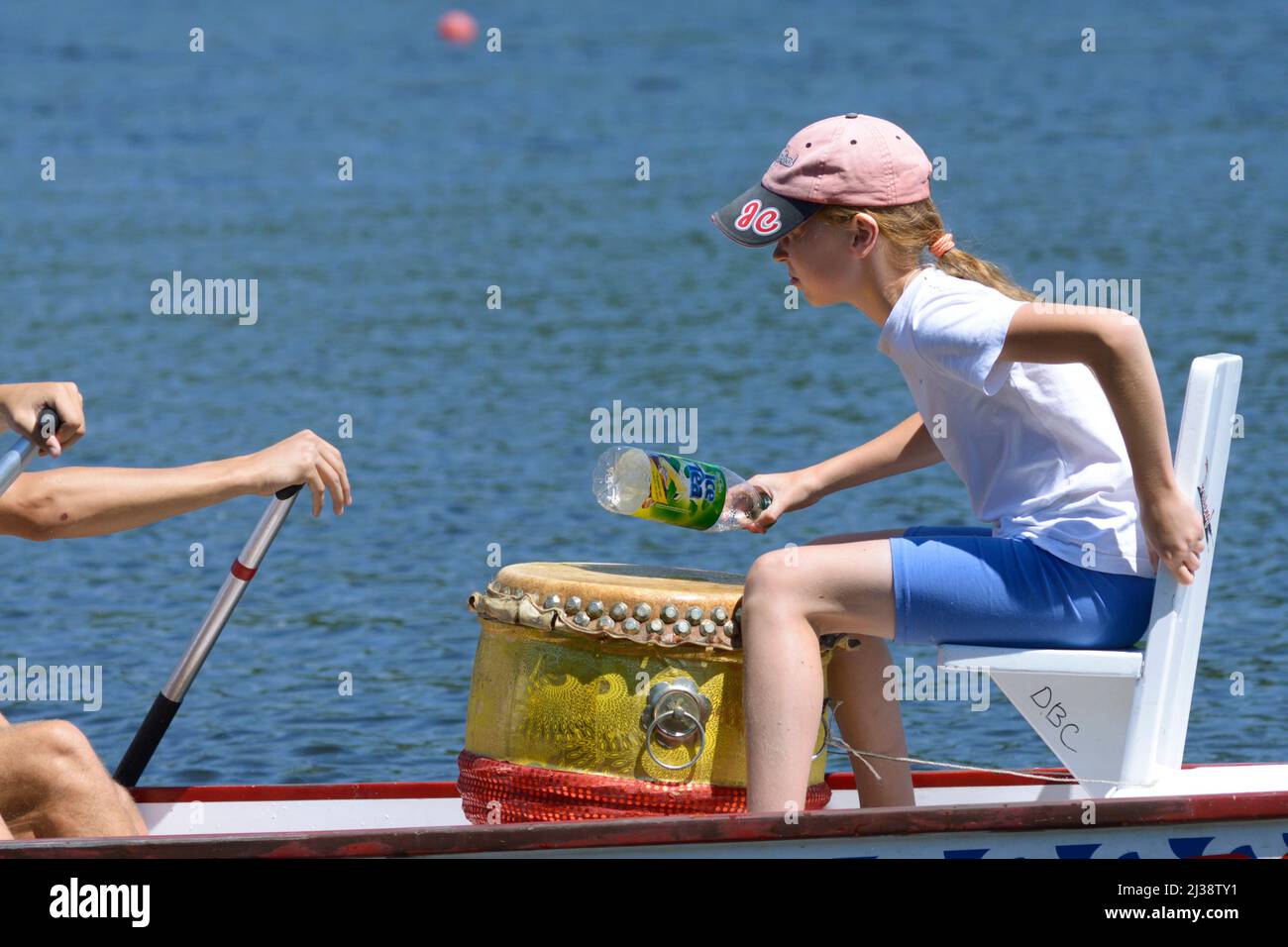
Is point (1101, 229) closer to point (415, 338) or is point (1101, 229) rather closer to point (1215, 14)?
point (415, 338)

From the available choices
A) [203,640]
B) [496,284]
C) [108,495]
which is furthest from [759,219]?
[496,284]

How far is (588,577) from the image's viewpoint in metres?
4.59

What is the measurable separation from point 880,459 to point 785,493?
0.23 m

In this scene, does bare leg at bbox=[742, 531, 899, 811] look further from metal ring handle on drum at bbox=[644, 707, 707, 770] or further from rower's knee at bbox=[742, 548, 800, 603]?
metal ring handle on drum at bbox=[644, 707, 707, 770]

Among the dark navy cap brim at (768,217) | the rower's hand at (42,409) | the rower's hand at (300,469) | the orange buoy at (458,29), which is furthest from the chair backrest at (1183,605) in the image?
the orange buoy at (458,29)

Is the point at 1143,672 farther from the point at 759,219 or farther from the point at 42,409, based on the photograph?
the point at 42,409

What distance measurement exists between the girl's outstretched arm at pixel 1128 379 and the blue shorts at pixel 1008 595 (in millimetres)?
188

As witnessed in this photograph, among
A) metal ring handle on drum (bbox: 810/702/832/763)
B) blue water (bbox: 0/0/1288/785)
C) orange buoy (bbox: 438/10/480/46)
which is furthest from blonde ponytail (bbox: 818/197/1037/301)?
orange buoy (bbox: 438/10/480/46)

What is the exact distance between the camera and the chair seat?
4.19 metres

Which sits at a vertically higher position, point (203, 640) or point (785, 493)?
point (785, 493)

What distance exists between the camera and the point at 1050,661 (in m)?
4.21

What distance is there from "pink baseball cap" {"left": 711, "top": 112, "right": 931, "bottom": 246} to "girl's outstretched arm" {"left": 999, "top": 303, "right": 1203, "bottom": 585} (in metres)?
0.46

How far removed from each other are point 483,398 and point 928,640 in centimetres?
854

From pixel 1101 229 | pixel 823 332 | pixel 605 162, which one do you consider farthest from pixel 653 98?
pixel 823 332
